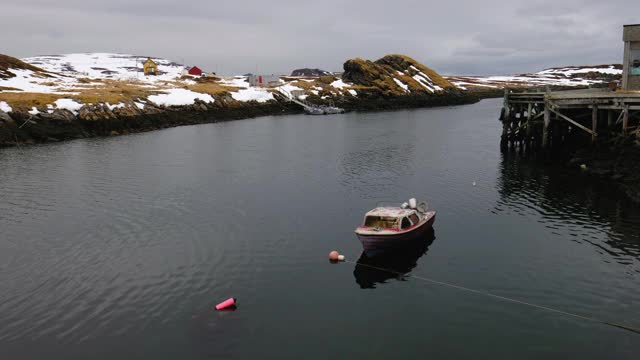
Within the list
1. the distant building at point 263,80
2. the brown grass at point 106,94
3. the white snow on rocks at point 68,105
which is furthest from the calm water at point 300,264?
the distant building at point 263,80

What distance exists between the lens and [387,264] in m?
29.3

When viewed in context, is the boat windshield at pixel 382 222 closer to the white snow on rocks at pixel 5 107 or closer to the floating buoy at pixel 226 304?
the floating buoy at pixel 226 304

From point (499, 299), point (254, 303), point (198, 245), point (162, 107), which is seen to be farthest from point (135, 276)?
point (162, 107)

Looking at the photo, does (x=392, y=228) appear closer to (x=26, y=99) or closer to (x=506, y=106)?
(x=506, y=106)

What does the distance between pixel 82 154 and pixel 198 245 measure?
42.3 m

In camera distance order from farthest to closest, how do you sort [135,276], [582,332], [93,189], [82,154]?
[82,154] < [93,189] < [135,276] < [582,332]

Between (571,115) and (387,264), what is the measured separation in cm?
4456

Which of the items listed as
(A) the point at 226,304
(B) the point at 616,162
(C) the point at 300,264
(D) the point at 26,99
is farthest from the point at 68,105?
(B) the point at 616,162

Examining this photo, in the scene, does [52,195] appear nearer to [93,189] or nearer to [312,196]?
[93,189]

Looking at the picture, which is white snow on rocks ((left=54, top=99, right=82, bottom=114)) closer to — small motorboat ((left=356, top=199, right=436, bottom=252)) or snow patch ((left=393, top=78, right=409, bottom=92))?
small motorboat ((left=356, top=199, right=436, bottom=252))

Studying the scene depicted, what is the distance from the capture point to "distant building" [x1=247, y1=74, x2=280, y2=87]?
15304 cm

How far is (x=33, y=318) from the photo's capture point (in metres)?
23.2

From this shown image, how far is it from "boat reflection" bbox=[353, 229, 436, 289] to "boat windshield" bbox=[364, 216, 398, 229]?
1.62 metres

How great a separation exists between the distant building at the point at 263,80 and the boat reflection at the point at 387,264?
128058mm
